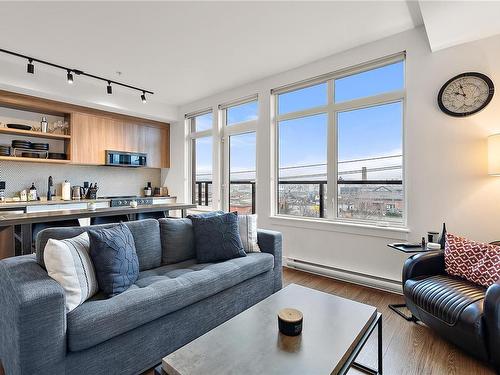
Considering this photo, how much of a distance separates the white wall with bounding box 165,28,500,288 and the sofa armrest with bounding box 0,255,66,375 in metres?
2.95

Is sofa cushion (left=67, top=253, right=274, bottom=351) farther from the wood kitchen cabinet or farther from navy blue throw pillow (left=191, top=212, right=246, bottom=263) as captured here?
the wood kitchen cabinet

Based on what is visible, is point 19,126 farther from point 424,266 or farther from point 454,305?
point 454,305

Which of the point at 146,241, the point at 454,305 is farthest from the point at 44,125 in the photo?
the point at 454,305

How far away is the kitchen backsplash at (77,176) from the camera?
4348 mm

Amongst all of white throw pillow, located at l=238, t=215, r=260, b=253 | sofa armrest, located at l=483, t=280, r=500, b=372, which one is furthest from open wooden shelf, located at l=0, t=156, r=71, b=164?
sofa armrest, located at l=483, t=280, r=500, b=372

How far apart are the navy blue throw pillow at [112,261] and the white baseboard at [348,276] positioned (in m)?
2.38

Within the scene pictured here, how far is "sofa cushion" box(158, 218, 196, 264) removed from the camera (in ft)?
8.10

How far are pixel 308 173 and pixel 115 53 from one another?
3.08 metres

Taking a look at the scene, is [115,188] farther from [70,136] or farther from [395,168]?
[395,168]

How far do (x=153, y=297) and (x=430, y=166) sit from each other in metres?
2.92

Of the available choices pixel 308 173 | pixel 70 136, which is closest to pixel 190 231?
pixel 308 173

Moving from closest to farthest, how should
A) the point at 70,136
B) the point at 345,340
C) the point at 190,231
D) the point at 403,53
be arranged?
the point at 345,340 < the point at 190,231 < the point at 403,53 < the point at 70,136

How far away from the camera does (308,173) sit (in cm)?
387

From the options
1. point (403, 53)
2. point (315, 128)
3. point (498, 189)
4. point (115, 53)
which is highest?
point (115, 53)
